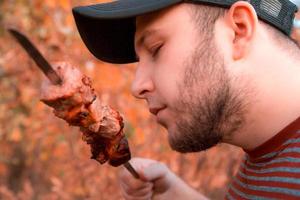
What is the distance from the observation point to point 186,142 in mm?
2082

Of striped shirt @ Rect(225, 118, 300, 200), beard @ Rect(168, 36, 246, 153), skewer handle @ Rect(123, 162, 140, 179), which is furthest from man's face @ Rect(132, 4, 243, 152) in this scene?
skewer handle @ Rect(123, 162, 140, 179)

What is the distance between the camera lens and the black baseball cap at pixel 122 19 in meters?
2.00

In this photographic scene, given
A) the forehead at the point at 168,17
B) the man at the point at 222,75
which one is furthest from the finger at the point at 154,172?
the forehead at the point at 168,17

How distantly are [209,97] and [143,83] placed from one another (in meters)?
0.25

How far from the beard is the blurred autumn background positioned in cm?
214

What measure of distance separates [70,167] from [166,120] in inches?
101

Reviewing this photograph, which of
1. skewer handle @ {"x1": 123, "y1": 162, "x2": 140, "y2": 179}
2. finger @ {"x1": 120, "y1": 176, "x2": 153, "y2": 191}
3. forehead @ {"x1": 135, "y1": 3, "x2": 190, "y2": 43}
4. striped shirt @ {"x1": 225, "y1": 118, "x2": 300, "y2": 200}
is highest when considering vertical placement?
forehead @ {"x1": 135, "y1": 3, "x2": 190, "y2": 43}

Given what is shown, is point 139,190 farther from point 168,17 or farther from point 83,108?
point 168,17

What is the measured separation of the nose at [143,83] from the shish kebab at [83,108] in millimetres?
143

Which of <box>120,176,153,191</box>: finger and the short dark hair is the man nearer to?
the short dark hair

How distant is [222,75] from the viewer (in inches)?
77.9

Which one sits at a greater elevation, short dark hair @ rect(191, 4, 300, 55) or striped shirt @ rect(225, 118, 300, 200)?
short dark hair @ rect(191, 4, 300, 55)

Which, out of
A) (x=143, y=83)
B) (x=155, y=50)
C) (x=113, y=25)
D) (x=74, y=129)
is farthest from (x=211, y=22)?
(x=74, y=129)

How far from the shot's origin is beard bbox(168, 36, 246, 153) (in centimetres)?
198
